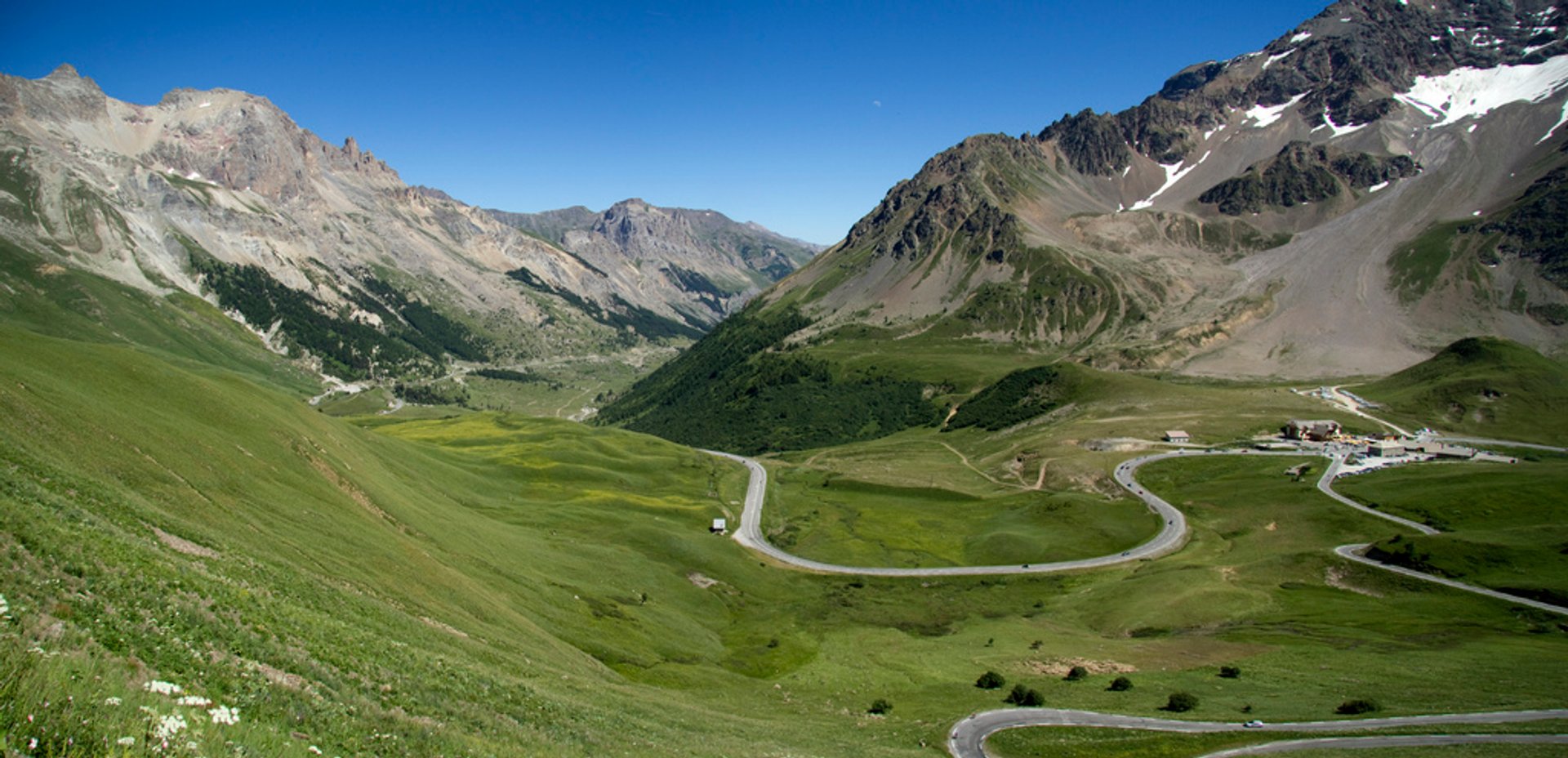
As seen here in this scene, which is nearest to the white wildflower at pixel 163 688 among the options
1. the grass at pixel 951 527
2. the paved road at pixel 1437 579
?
the paved road at pixel 1437 579

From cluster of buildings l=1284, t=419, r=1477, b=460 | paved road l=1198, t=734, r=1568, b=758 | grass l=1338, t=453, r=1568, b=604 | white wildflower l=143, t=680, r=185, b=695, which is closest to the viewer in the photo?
white wildflower l=143, t=680, r=185, b=695

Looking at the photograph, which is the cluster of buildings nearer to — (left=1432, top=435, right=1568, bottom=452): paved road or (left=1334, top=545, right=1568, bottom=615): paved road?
(left=1432, top=435, right=1568, bottom=452): paved road

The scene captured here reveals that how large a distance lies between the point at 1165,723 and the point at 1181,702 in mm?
4515

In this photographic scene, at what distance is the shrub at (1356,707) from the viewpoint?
55.1 meters

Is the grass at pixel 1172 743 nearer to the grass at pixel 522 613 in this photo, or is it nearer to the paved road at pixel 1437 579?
the grass at pixel 522 613

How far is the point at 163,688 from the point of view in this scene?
1800cm

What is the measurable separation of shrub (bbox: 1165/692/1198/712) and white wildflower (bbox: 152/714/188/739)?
61897 mm

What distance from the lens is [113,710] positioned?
14.9 m

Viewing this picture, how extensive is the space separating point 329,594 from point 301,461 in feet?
118

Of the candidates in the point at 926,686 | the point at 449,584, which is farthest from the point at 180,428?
the point at 926,686

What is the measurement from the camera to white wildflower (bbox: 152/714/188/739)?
47.8 feet

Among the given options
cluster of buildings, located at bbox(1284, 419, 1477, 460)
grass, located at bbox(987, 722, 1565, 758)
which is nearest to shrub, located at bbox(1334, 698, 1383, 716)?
grass, located at bbox(987, 722, 1565, 758)

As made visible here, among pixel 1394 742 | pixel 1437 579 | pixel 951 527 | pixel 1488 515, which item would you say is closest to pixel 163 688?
pixel 1394 742

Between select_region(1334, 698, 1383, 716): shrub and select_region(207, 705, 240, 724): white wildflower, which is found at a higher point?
select_region(207, 705, 240, 724): white wildflower
